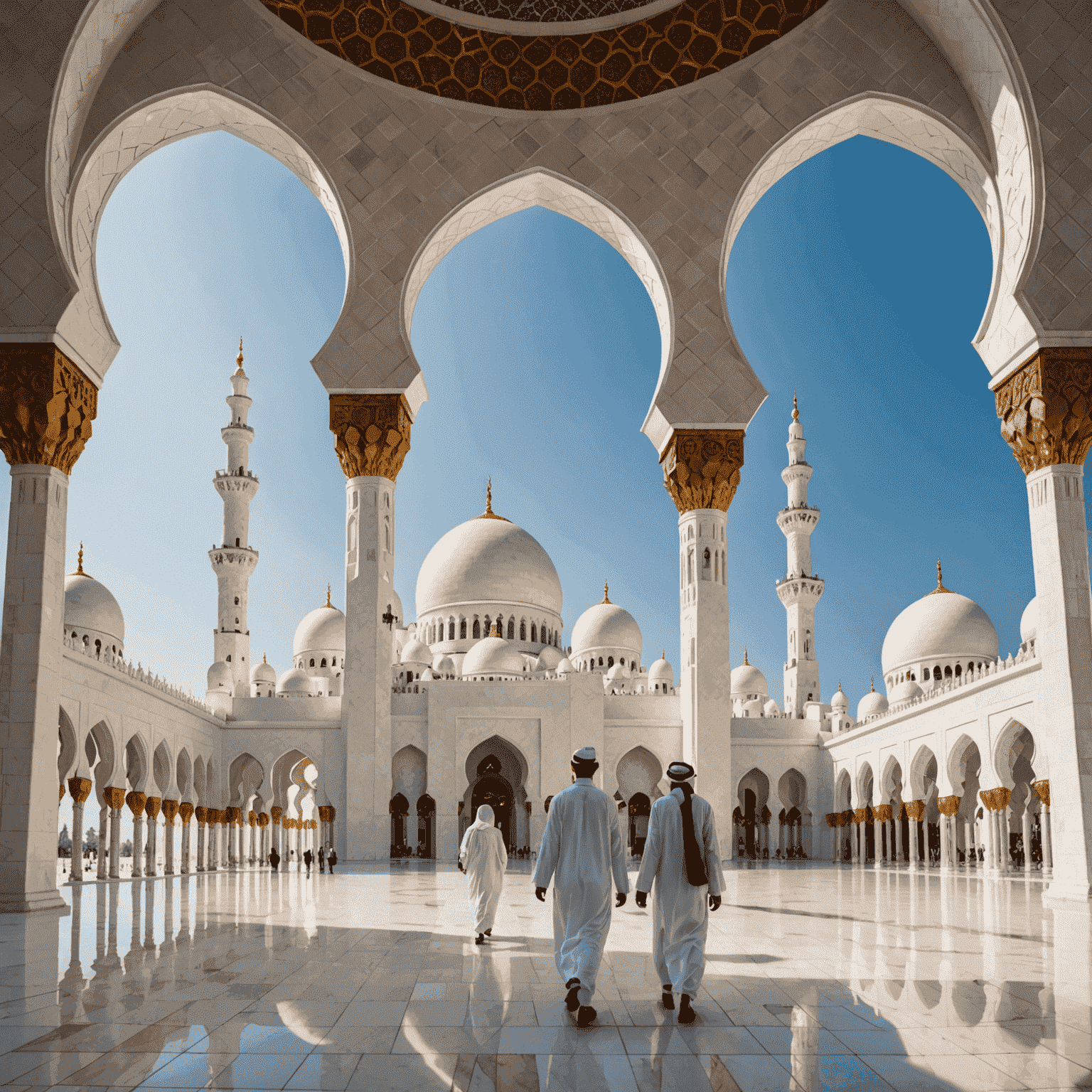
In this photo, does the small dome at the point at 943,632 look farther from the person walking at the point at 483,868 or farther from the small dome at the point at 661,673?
the person walking at the point at 483,868

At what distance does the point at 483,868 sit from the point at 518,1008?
2459 millimetres

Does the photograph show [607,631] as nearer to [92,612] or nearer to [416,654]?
[416,654]

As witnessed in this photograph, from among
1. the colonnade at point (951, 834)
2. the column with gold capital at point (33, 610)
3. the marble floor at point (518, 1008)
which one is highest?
the column with gold capital at point (33, 610)

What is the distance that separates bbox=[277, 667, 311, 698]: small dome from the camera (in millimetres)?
28469

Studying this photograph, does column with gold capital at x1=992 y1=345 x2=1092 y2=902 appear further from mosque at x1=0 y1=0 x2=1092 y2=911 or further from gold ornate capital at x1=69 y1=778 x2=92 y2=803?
gold ornate capital at x1=69 y1=778 x2=92 y2=803

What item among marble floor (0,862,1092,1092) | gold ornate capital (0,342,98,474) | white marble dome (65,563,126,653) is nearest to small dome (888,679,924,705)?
white marble dome (65,563,126,653)

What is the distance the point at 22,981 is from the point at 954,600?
89.6ft

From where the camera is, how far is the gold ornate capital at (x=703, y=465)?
12031mm

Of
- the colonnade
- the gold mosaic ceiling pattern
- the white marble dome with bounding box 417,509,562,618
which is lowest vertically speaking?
the colonnade

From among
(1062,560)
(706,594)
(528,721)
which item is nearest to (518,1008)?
(1062,560)

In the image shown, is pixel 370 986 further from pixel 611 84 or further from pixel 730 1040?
pixel 611 84

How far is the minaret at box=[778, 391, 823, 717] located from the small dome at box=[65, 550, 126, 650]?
15432 mm

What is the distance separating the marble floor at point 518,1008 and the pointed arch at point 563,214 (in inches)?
255

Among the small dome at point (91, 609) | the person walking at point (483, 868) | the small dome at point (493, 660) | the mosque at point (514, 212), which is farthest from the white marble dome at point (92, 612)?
the person walking at point (483, 868)
